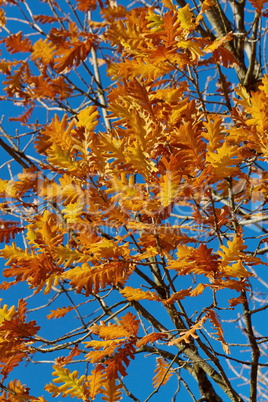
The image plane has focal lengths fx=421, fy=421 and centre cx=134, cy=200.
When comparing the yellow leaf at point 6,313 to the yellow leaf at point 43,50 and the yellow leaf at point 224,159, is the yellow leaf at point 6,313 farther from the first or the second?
the yellow leaf at point 43,50

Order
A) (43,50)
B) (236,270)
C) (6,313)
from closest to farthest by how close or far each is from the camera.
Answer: (236,270)
(6,313)
(43,50)

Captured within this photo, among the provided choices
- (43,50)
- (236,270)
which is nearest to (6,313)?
(236,270)

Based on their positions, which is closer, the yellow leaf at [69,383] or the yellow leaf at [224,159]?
the yellow leaf at [224,159]

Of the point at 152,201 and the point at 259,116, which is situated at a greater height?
the point at 259,116

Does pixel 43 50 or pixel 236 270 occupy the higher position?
pixel 43 50

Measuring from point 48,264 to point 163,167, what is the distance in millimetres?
562

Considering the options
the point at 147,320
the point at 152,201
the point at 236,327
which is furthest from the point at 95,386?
the point at 236,327

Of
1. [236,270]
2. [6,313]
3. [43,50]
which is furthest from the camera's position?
[43,50]

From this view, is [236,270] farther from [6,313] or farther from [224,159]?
[6,313]

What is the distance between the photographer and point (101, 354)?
1.54 m

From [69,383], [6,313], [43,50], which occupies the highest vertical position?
[43,50]

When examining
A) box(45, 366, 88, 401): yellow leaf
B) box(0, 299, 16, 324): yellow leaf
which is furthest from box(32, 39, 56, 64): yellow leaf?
box(45, 366, 88, 401): yellow leaf

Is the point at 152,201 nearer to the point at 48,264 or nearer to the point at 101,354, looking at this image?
the point at 48,264

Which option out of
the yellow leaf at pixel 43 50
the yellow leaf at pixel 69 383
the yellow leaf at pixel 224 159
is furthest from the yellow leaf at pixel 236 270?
the yellow leaf at pixel 43 50
